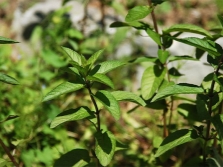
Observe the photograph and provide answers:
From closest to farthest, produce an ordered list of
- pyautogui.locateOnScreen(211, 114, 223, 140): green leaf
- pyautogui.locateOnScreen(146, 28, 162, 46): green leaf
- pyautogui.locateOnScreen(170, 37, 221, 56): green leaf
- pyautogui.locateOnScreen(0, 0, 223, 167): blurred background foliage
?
1. pyautogui.locateOnScreen(170, 37, 221, 56): green leaf
2. pyautogui.locateOnScreen(211, 114, 223, 140): green leaf
3. pyautogui.locateOnScreen(146, 28, 162, 46): green leaf
4. pyautogui.locateOnScreen(0, 0, 223, 167): blurred background foliage

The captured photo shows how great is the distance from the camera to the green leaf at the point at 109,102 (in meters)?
1.48

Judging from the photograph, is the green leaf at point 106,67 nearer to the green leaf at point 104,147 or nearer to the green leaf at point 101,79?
the green leaf at point 101,79

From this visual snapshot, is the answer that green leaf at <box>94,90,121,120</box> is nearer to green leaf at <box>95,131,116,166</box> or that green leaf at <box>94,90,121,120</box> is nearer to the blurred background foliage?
green leaf at <box>95,131,116,166</box>

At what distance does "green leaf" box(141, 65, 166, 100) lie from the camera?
175 cm

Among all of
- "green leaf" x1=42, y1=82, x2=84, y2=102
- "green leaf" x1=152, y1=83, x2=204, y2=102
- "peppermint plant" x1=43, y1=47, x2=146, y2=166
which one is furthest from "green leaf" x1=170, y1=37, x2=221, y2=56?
"green leaf" x1=42, y1=82, x2=84, y2=102

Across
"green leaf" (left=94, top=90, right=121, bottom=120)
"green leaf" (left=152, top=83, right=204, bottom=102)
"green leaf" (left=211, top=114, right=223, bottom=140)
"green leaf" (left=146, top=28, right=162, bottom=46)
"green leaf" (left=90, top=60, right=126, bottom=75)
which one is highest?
"green leaf" (left=146, top=28, right=162, bottom=46)

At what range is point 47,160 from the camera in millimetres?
2252

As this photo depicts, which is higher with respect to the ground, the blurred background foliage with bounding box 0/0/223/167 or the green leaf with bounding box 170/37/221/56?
the green leaf with bounding box 170/37/221/56

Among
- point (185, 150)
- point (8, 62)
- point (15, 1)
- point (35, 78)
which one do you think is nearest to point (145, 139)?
point (185, 150)

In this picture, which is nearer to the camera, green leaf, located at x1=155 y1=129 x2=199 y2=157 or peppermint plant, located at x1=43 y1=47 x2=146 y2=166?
peppermint plant, located at x1=43 y1=47 x2=146 y2=166

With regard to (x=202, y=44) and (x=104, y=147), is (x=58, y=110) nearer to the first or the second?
(x=104, y=147)

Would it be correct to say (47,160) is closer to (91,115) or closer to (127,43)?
(91,115)

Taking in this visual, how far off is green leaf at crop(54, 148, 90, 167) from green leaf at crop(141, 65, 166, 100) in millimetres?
344

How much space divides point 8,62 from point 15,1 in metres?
1.94
